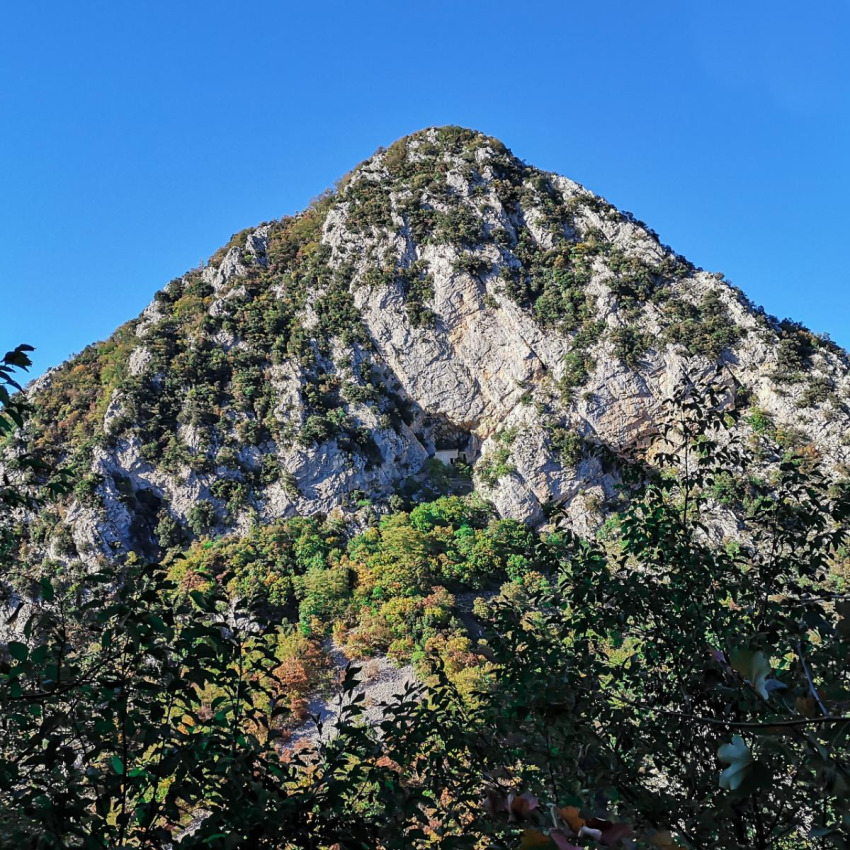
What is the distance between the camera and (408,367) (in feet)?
83.1

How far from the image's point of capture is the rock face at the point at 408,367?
21500mm

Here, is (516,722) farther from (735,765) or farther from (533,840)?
(533,840)

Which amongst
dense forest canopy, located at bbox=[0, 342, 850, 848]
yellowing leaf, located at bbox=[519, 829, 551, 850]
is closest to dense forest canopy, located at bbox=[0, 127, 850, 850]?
dense forest canopy, located at bbox=[0, 342, 850, 848]

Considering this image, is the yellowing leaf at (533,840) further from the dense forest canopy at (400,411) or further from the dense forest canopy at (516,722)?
the dense forest canopy at (400,411)

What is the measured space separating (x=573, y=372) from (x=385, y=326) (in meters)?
7.88

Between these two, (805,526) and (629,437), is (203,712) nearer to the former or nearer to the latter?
(805,526)

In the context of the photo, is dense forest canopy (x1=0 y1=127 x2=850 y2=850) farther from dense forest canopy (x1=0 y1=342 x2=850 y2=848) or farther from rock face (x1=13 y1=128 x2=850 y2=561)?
dense forest canopy (x1=0 y1=342 x2=850 y2=848)

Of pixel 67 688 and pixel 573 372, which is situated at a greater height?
pixel 573 372

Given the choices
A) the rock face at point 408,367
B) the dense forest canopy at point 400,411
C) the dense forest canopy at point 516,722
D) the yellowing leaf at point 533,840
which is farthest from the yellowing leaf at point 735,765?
the rock face at point 408,367

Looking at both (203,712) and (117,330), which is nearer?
(203,712)

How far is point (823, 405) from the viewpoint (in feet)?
68.0

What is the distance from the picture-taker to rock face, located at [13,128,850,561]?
21500mm

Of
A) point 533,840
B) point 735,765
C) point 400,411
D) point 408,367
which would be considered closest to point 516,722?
point 735,765

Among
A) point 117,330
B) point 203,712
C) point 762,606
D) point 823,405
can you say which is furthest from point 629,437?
point 117,330
